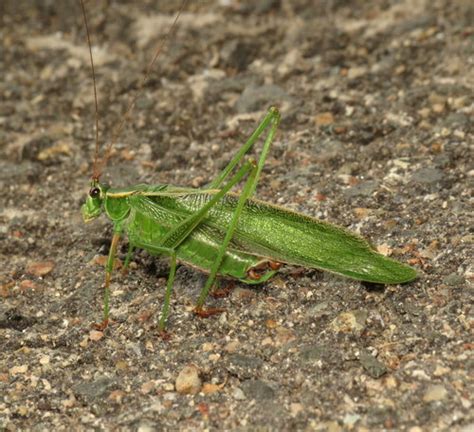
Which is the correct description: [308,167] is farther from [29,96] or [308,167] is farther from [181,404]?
[29,96]

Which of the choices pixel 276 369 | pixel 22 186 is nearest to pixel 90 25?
pixel 22 186

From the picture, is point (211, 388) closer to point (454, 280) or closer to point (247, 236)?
point (247, 236)

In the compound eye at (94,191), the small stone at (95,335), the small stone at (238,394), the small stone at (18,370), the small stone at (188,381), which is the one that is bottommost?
the small stone at (18,370)

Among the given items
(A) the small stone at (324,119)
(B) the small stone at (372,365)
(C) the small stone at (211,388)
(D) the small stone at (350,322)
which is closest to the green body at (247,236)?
(D) the small stone at (350,322)

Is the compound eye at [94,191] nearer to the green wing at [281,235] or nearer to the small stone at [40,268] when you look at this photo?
the green wing at [281,235]

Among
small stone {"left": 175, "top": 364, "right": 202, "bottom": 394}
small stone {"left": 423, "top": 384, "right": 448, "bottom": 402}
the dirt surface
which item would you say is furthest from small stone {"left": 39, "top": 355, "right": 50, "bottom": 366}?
small stone {"left": 423, "top": 384, "right": 448, "bottom": 402}

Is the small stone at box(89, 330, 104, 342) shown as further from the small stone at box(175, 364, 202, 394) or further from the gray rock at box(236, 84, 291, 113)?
the gray rock at box(236, 84, 291, 113)
